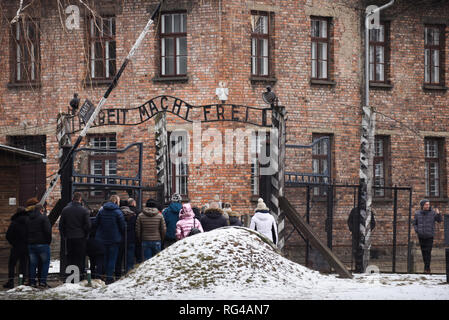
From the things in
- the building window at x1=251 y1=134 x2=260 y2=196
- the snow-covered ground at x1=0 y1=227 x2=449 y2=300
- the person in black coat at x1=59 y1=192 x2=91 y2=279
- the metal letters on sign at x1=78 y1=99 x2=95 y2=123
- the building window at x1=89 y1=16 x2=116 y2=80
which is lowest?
the snow-covered ground at x1=0 y1=227 x2=449 y2=300

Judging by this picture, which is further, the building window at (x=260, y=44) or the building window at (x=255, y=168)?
the building window at (x=260, y=44)

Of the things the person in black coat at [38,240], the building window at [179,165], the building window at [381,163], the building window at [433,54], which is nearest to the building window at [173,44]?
the building window at [179,165]

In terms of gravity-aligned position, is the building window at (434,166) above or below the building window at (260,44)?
below

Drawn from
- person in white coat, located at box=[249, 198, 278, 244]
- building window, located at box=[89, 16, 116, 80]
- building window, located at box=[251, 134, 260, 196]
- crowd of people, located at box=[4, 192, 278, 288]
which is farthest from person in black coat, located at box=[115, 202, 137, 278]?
building window, located at box=[89, 16, 116, 80]

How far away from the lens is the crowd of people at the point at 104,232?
571 inches

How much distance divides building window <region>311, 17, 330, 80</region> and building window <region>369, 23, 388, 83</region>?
1587mm

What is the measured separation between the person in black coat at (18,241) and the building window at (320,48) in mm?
12693

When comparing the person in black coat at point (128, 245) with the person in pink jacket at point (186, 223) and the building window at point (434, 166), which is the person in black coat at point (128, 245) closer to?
the person in pink jacket at point (186, 223)

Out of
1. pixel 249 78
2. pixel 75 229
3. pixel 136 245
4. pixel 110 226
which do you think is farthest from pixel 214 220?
pixel 249 78

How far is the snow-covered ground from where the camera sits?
40.9 feet

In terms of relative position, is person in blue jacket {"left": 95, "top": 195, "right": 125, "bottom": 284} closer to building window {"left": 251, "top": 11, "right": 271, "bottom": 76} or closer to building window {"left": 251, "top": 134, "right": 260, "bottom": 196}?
building window {"left": 251, "top": 134, "right": 260, "bottom": 196}

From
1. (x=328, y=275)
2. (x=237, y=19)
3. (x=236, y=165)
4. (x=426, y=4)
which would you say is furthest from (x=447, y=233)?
(x=426, y=4)

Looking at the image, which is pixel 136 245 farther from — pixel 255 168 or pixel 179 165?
pixel 255 168

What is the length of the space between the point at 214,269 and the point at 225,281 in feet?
1.18
